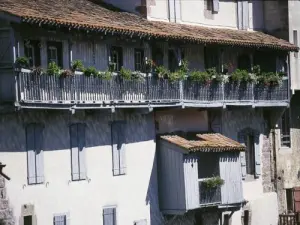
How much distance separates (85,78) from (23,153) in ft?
10.9

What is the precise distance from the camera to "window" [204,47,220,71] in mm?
39562

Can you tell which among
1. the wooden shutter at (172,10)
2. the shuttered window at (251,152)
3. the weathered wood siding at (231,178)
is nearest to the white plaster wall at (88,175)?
the weathered wood siding at (231,178)

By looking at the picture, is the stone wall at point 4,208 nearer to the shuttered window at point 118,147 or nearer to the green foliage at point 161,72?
the shuttered window at point 118,147

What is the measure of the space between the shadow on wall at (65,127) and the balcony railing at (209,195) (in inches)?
103

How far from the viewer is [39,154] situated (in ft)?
102

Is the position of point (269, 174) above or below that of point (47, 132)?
below

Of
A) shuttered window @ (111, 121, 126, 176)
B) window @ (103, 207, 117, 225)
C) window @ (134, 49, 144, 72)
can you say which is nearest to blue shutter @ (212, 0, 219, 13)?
window @ (134, 49, 144, 72)

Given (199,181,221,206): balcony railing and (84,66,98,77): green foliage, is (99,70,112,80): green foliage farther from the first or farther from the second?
(199,181,221,206): balcony railing

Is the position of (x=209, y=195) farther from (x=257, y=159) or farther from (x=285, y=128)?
(x=285, y=128)

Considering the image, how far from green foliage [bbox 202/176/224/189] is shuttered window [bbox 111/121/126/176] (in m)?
3.46

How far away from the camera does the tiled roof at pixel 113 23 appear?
30.6 m

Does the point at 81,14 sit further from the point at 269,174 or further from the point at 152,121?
the point at 269,174

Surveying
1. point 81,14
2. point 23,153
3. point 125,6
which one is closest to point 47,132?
point 23,153

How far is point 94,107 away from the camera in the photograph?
106 ft
